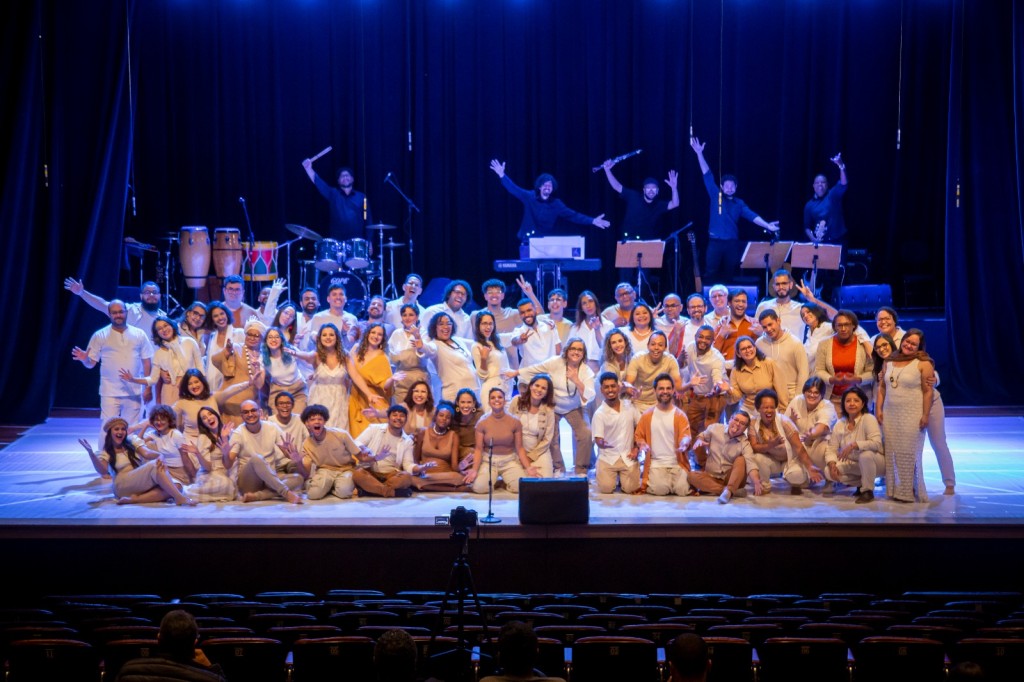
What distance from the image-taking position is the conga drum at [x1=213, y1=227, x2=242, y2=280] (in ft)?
39.6

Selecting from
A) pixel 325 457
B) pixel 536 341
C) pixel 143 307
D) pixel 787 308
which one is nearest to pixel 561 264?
pixel 536 341

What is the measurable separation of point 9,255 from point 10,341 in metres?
0.87

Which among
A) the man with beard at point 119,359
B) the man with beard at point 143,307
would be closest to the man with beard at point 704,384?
the man with beard at point 119,359

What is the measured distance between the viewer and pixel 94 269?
38.3 feet

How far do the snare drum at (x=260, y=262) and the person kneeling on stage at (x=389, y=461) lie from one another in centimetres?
423

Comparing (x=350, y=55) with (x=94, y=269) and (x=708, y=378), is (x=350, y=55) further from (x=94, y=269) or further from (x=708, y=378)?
(x=708, y=378)

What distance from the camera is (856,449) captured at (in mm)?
8391

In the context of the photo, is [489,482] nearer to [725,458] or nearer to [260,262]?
[725,458]

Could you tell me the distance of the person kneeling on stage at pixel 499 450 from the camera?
8.65 meters

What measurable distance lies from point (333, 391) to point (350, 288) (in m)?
3.45

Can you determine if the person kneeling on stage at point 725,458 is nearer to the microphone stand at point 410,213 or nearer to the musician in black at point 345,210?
the musician in black at point 345,210

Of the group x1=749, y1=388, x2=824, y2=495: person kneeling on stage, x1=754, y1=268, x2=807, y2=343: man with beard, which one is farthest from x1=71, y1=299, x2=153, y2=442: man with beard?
x1=754, y1=268, x2=807, y2=343: man with beard

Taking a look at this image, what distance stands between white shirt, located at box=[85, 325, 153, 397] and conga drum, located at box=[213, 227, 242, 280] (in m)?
2.63
